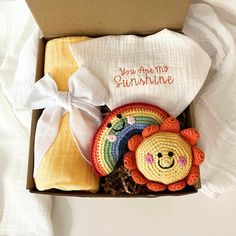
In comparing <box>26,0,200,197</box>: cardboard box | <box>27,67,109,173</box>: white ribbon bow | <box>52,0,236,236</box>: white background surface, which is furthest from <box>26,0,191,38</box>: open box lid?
<box>52,0,236,236</box>: white background surface

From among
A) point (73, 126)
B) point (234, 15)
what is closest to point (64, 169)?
point (73, 126)

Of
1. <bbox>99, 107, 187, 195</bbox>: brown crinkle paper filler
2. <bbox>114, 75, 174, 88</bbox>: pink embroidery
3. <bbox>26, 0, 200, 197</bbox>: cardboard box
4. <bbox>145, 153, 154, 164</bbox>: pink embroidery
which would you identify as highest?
<bbox>26, 0, 200, 197</bbox>: cardboard box

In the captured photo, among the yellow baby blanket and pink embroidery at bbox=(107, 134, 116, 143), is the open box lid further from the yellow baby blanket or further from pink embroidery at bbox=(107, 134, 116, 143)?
pink embroidery at bbox=(107, 134, 116, 143)

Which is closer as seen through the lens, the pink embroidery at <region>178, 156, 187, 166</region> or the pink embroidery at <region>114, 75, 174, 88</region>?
the pink embroidery at <region>178, 156, 187, 166</region>

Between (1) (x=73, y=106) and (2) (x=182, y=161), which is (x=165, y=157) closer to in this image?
(2) (x=182, y=161)

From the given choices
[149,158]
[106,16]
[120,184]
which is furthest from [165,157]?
[106,16]

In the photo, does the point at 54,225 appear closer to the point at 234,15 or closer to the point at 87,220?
the point at 87,220
